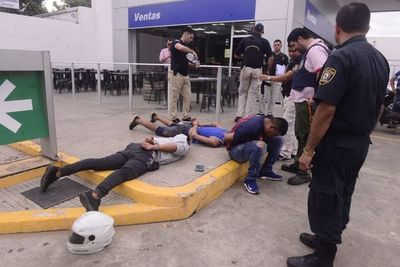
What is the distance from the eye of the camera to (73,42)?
1340 cm

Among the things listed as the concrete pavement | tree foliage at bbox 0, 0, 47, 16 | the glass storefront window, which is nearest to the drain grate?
the concrete pavement

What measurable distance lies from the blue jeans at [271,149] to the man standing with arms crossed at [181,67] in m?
2.06

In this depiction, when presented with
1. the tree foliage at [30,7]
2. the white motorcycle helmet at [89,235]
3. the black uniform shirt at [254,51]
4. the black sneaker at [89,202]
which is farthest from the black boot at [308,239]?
the tree foliage at [30,7]

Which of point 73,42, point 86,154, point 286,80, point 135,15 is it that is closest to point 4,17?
point 73,42

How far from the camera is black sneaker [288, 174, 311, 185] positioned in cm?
374

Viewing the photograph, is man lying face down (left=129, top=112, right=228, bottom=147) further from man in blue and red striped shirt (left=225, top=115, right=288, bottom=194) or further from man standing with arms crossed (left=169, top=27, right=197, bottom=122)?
man standing with arms crossed (left=169, top=27, right=197, bottom=122)

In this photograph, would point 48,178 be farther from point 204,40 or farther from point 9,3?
point 9,3

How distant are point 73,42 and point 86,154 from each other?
10932mm

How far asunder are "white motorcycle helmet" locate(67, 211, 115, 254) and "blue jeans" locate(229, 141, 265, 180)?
165 centimetres

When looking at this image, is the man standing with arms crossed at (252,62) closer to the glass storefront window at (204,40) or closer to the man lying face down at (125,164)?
the man lying face down at (125,164)

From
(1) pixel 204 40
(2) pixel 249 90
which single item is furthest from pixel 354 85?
(1) pixel 204 40

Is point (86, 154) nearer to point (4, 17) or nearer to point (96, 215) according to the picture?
point (96, 215)

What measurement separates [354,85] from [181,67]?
13.1ft

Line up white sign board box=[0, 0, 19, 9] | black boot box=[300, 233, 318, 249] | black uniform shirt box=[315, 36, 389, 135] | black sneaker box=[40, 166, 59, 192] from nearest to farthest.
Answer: black uniform shirt box=[315, 36, 389, 135] → black boot box=[300, 233, 318, 249] → black sneaker box=[40, 166, 59, 192] → white sign board box=[0, 0, 19, 9]
